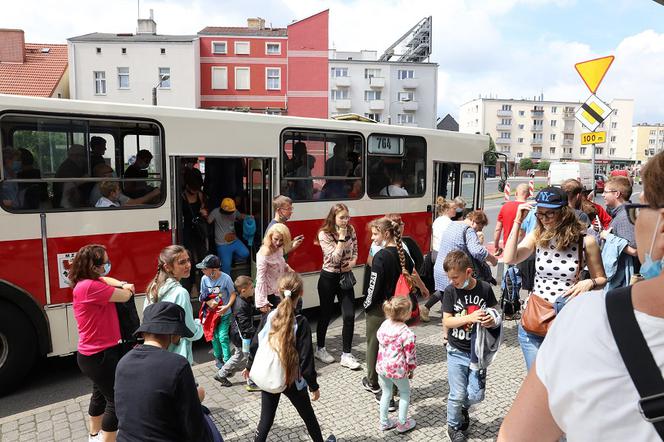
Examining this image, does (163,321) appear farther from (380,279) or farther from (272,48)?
(272,48)

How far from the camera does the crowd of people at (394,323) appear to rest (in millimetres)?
1134

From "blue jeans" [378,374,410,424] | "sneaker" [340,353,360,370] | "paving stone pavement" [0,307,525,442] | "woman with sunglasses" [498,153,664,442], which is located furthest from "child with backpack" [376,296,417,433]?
"woman with sunglasses" [498,153,664,442]

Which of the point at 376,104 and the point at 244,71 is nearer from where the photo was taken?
the point at 244,71

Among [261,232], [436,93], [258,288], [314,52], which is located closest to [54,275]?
[258,288]

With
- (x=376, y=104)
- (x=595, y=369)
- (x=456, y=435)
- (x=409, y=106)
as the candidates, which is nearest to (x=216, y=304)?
(x=456, y=435)

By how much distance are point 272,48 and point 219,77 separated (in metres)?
5.95

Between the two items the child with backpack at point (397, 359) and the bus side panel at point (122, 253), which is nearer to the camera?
the child with backpack at point (397, 359)

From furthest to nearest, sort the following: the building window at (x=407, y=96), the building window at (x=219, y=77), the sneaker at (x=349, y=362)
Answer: the building window at (x=407, y=96) < the building window at (x=219, y=77) < the sneaker at (x=349, y=362)

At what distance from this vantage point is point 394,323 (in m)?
4.23

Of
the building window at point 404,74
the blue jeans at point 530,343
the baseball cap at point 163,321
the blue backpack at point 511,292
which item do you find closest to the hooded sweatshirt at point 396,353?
the blue jeans at point 530,343

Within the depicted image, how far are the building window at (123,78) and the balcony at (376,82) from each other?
38.2 meters

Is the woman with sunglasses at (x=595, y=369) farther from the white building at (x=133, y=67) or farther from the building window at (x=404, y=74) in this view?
the building window at (x=404, y=74)

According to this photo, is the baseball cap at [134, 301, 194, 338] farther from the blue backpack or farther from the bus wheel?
the blue backpack

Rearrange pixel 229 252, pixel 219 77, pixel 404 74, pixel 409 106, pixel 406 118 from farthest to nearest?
pixel 406 118 → pixel 404 74 → pixel 409 106 → pixel 219 77 → pixel 229 252
